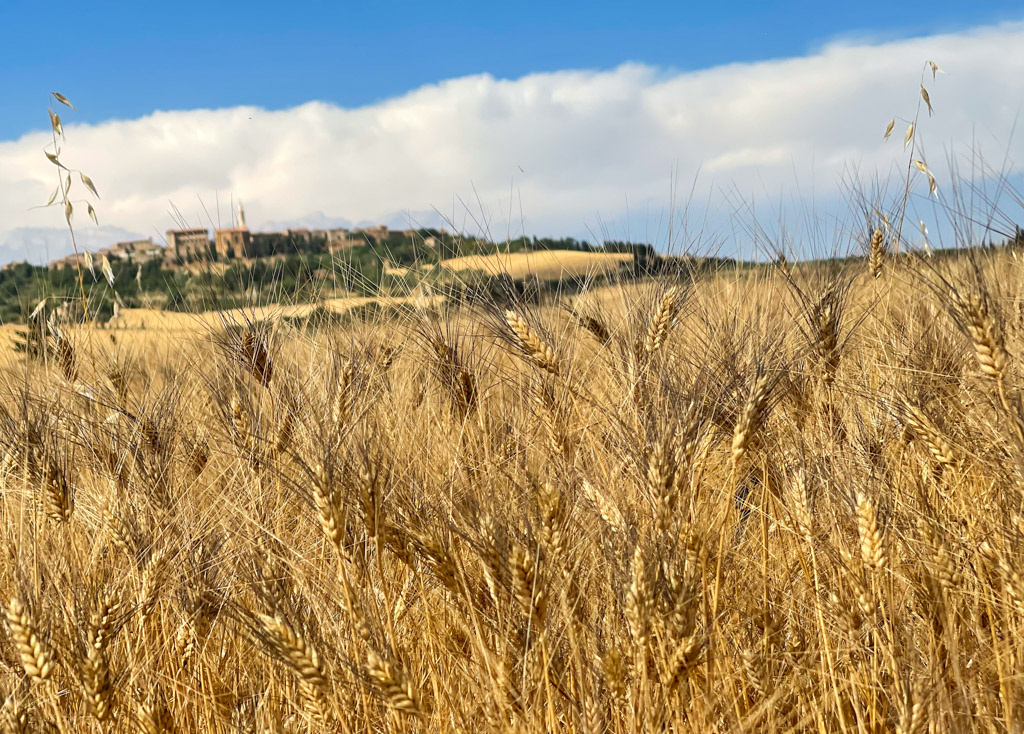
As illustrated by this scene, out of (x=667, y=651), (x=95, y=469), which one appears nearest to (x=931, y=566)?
(x=667, y=651)

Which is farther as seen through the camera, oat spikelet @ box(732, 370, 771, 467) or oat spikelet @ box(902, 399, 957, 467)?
oat spikelet @ box(902, 399, 957, 467)

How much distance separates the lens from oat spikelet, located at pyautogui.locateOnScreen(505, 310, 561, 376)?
2279 millimetres

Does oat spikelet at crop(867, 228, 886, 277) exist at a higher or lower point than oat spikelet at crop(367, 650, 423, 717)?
higher

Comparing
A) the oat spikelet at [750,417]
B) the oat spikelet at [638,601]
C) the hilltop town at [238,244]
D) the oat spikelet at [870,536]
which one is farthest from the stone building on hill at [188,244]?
the oat spikelet at [870,536]

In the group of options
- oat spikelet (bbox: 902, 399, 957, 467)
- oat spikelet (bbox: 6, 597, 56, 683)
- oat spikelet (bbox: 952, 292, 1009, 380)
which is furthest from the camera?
oat spikelet (bbox: 902, 399, 957, 467)

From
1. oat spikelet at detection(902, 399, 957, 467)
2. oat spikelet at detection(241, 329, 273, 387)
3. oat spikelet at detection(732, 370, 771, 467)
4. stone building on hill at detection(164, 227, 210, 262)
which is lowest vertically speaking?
oat spikelet at detection(902, 399, 957, 467)

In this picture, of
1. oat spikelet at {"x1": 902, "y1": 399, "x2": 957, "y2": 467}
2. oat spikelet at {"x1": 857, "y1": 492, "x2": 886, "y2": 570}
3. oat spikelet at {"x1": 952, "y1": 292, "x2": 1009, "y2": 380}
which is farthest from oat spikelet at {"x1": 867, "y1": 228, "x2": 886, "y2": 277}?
oat spikelet at {"x1": 857, "y1": 492, "x2": 886, "y2": 570}

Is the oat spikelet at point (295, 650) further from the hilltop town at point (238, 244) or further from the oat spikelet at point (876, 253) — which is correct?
the oat spikelet at point (876, 253)

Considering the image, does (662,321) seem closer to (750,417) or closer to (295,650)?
(750,417)

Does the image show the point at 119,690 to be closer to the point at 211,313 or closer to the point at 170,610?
the point at 170,610

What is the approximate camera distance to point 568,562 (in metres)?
1.51

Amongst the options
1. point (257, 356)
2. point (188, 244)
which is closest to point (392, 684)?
point (257, 356)

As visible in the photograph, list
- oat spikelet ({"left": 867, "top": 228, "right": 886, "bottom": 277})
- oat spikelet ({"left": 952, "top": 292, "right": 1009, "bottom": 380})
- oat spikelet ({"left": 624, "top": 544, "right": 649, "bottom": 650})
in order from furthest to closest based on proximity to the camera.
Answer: oat spikelet ({"left": 867, "top": 228, "right": 886, "bottom": 277}) < oat spikelet ({"left": 952, "top": 292, "right": 1009, "bottom": 380}) < oat spikelet ({"left": 624, "top": 544, "right": 649, "bottom": 650})

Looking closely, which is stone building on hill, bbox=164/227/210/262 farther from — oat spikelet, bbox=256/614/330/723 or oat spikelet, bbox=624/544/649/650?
oat spikelet, bbox=624/544/649/650
